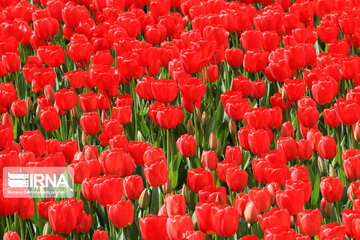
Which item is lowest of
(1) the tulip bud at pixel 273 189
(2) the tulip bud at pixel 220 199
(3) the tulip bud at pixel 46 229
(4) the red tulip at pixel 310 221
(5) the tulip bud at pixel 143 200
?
(3) the tulip bud at pixel 46 229

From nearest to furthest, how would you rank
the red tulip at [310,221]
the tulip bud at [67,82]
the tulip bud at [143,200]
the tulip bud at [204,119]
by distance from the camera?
the red tulip at [310,221]
the tulip bud at [143,200]
the tulip bud at [204,119]
the tulip bud at [67,82]

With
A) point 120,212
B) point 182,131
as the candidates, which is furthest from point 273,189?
point 182,131

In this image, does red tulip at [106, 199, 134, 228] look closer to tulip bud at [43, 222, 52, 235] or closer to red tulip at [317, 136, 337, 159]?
tulip bud at [43, 222, 52, 235]

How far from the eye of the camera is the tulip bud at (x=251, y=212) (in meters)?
2.83

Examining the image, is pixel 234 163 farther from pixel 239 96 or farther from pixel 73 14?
pixel 73 14

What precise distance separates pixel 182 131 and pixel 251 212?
5.35 ft

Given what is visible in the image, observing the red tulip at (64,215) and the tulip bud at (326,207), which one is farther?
the tulip bud at (326,207)

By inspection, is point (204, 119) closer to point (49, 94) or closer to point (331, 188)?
point (49, 94)

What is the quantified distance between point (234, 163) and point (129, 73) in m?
1.32

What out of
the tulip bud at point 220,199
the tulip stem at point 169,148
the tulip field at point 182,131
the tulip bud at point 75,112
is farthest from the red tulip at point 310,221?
the tulip bud at point 75,112

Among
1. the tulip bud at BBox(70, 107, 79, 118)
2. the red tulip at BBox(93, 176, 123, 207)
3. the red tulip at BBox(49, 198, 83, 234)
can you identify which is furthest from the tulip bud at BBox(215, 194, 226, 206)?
the tulip bud at BBox(70, 107, 79, 118)

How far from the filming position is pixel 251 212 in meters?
2.83

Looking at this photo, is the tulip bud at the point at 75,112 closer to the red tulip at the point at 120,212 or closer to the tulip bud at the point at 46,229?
the tulip bud at the point at 46,229

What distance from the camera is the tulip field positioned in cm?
285
